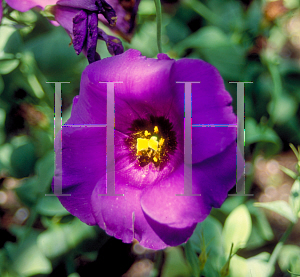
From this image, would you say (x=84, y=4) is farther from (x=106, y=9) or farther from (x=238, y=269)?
(x=238, y=269)

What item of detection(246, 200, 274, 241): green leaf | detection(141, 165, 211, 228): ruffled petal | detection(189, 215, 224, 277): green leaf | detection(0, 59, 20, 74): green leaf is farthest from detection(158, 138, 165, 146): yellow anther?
detection(0, 59, 20, 74): green leaf

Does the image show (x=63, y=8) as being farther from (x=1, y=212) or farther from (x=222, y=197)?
(x=1, y=212)

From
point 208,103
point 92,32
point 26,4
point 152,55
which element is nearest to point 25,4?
point 26,4

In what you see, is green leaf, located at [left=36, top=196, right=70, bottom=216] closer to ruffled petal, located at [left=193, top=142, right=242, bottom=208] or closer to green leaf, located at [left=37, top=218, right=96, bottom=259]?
green leaf, located at [left=37, top=218, right=96, bottom=259]

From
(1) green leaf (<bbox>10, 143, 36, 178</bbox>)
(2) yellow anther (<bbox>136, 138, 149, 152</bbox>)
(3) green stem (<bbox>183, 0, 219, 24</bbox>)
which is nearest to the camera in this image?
(2) yellow anther (<bbox>136, 138, 149, 152</bbox>)

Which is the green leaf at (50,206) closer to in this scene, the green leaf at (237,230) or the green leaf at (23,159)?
the green leaf at (23,159)

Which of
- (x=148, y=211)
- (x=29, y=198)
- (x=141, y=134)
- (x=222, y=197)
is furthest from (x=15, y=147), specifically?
(x=222, y=197)
